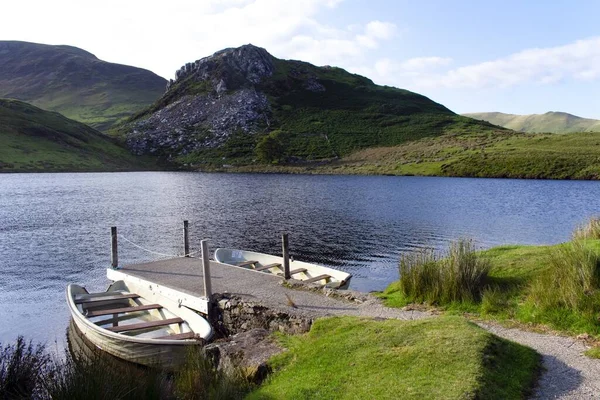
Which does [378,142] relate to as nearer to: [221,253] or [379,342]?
[221,253]

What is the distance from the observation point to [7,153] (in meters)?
104

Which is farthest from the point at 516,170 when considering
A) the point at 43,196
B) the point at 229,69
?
the point at 229,69

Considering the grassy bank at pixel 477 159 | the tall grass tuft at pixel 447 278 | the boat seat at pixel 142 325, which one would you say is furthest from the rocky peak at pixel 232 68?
the tall grass tuft at pixel 447 278

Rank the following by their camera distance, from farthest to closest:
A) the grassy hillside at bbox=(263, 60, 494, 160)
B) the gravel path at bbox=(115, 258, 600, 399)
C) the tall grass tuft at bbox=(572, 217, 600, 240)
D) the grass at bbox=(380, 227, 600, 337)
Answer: the grassy hillside at bbox=(263, 60, 494, 160) < the tall grass tuft at bbox=(572, 217, 600, 240) < the grass at bbox=(380, 227, 600, 337) < the gravel path at bbox=(115, 258, 600, 399)

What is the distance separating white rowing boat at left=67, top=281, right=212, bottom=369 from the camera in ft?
38.8

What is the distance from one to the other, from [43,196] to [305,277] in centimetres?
4852

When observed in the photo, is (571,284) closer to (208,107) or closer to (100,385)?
(100,385)

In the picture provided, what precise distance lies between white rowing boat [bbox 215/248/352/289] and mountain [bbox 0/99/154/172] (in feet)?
316

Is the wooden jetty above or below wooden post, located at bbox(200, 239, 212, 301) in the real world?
below

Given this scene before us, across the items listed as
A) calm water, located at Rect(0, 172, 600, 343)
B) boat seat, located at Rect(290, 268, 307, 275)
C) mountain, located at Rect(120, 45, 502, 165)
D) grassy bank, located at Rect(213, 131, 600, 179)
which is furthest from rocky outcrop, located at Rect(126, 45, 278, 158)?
boat seat, located at Rect(290, 268, 307, 275)

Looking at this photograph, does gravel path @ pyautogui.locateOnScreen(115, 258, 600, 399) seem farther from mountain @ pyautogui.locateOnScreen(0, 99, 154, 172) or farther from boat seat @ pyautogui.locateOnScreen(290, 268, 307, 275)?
mountain @ pyautogui.locateOnScreen(0, 99, 154, 172)

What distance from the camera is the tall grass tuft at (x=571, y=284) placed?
10.3m

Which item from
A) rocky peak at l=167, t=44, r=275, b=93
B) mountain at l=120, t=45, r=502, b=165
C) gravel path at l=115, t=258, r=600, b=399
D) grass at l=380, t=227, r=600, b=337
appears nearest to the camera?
gravel path at l=115, t=258, r=600, b=399

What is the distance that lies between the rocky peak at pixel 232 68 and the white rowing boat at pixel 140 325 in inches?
6299
